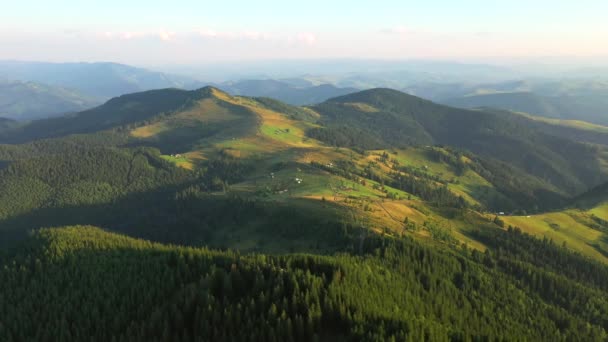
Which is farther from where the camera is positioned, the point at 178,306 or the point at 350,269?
the point at 350,269

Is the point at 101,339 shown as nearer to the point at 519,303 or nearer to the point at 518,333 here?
the point at 518,333

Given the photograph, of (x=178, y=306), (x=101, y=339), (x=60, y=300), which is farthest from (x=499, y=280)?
(x=60, y=300)

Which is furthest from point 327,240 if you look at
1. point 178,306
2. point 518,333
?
point 178,306

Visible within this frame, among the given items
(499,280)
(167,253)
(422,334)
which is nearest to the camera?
(422,334)

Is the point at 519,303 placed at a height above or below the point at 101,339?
below

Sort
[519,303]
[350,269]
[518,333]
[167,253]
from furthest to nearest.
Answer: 1. [519,303]
2. [167,253]
3. [518,333]
4. [350,269]

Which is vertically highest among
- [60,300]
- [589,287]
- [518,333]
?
[60,300]
